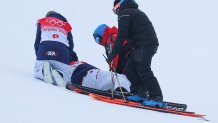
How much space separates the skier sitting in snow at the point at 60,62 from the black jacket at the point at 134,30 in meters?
0.52

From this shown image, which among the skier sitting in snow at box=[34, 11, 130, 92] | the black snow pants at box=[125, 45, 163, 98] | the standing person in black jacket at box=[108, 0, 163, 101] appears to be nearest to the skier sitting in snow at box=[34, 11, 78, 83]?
the skier sitting in snow at box=[34, 11, 130, 92]

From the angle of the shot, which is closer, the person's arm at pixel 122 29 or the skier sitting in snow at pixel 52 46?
the person's arm at pixel 122 29

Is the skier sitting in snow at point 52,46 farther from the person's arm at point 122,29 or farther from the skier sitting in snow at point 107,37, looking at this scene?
the person's arm at point 122,29

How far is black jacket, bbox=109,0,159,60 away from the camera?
664 cm

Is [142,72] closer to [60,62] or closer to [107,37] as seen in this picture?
[60,62]

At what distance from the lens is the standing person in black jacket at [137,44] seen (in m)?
6.47

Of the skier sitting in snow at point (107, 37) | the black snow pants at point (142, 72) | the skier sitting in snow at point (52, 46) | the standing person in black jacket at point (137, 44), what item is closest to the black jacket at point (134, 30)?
the standing person in black jacket at point (137, 44)

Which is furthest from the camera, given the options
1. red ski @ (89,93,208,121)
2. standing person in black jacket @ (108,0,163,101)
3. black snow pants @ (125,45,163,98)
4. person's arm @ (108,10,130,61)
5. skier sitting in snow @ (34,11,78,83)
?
skier sitting in snow @ (34,11,78,83)

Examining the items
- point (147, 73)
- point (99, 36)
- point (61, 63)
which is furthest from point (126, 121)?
point (99, 36)

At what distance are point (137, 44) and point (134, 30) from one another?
21 cm

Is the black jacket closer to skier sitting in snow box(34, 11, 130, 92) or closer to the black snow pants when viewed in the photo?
the black snow pants

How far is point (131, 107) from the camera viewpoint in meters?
5.99

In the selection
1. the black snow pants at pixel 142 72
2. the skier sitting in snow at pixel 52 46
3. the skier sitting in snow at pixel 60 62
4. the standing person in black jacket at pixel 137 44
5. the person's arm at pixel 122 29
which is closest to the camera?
the black snow pants at pixel 142 72

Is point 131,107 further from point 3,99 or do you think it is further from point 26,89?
point 3,99
